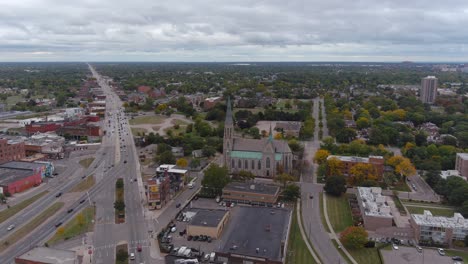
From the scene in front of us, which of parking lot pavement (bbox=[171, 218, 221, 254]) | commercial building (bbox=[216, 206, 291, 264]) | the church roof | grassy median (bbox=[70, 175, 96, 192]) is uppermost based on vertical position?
the church roof

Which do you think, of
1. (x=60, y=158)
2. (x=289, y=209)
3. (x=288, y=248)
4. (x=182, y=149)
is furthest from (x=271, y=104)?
(x=288, y=248)

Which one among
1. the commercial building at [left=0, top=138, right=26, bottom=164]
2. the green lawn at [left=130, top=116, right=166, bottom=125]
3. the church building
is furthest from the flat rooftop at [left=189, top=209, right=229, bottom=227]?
the green lawn at [left=130, top=116, right=166, bottom=125]

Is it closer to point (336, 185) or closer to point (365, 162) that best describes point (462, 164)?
point (365, 162)

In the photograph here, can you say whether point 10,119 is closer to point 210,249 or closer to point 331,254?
point 210,249

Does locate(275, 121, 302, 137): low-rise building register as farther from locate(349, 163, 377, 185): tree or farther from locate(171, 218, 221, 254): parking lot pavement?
locate(171, 218, 221, 254): parking lot pavement

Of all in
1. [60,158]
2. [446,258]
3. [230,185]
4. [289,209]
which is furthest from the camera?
[60,158]

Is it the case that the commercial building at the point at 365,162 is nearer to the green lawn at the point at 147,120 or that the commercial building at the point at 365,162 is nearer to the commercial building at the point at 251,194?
the commercial building at the point at 251,194

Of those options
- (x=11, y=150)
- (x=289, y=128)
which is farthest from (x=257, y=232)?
(x=289, y=128)
